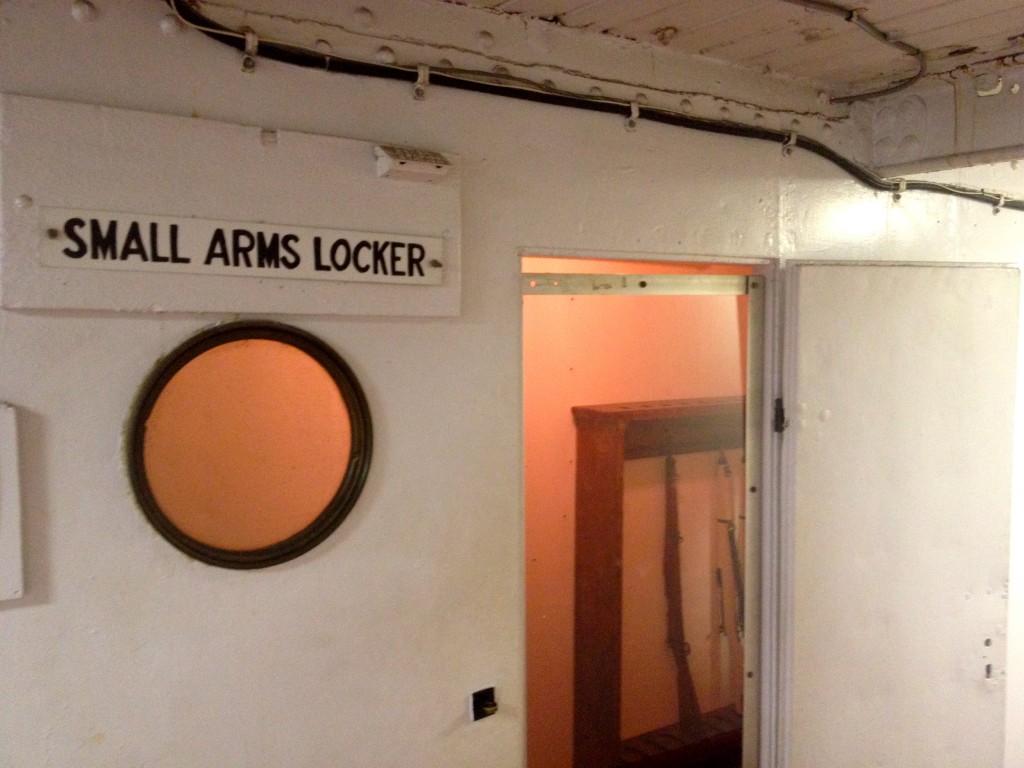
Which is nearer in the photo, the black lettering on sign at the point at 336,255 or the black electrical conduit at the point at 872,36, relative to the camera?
the black lettering on sign at the point at 336,255

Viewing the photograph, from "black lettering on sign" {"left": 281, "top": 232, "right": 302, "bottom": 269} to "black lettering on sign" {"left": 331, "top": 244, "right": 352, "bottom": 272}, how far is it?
6 cm

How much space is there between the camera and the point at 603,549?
2.54 meters

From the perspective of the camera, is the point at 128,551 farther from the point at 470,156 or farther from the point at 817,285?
the point at 817,285

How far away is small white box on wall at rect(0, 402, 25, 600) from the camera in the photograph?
1126 mm

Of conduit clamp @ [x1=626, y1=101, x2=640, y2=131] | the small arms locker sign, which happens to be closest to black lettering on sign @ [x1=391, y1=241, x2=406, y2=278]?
the small arms locker sign

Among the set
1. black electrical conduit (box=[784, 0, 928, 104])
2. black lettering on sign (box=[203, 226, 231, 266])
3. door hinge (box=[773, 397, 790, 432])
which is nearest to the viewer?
black lettering on sign (box=[203, 226, 231, 266])

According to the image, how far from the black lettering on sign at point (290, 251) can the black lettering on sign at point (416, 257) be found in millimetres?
204

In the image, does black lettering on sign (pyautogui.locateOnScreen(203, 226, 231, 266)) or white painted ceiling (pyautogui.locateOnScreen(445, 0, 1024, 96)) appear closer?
black lettering on sign (pyautogui.locateOnScreen(203, 226, 231, 266))

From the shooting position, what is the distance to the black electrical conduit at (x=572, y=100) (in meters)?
1.28

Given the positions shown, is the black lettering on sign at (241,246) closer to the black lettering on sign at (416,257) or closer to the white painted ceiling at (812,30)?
the black lettering on sign at (416,257)

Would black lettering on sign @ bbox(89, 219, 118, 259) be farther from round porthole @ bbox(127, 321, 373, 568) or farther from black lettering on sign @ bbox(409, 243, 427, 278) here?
black lettering on sign @ bbox(409, 243, 427, 278)

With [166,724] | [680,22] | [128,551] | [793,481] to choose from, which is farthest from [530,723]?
[680,22]

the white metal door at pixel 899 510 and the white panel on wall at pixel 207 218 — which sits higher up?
the white panel on wall at pixel 207 218

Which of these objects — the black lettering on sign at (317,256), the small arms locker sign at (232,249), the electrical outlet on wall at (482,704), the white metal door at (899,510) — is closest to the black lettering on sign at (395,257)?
the small arms locker sign at (232,249)
